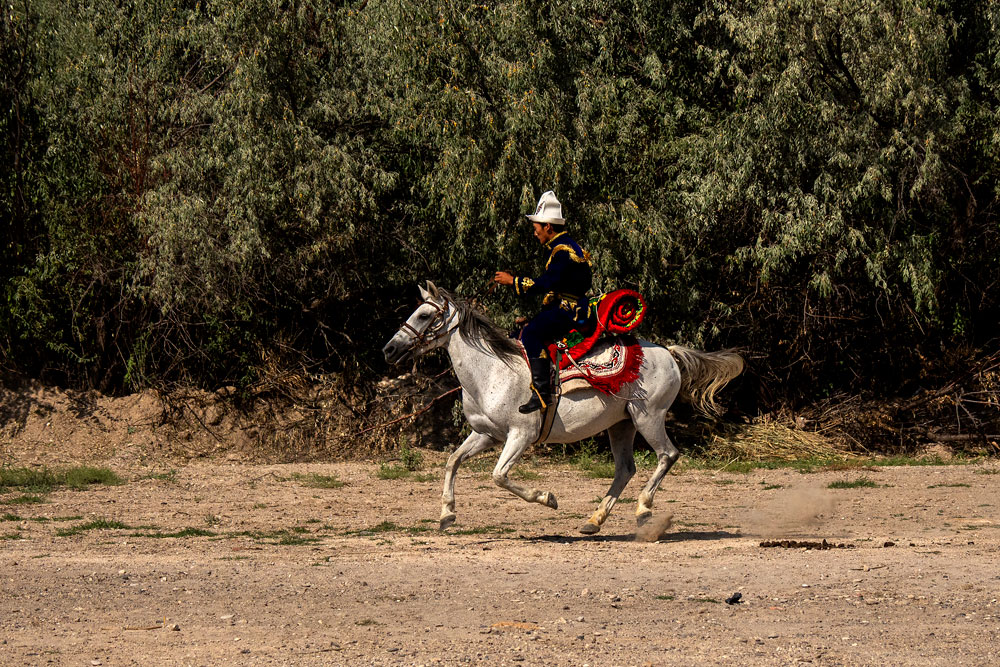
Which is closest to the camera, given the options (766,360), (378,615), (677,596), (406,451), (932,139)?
(378,615)

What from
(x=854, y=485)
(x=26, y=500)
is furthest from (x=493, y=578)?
(x=854, y=485)

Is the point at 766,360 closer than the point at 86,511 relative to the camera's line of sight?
No

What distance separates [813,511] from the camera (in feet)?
41.3

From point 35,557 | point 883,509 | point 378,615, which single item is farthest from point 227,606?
point 883,509

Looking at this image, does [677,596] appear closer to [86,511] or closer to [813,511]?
[813,511]

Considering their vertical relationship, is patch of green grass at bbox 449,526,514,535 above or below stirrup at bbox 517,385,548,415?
below

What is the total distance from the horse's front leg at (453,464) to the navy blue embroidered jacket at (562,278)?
1.45m

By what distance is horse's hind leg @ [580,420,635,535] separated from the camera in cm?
1143

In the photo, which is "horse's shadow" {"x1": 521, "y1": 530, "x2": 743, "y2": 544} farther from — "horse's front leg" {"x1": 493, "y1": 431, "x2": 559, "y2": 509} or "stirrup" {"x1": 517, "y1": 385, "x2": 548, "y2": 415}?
"stirrup" {"x1": 517, "y1": 385, "x2": 548, "y2": 415}

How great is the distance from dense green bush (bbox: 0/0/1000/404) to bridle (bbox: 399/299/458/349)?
502 centimetres

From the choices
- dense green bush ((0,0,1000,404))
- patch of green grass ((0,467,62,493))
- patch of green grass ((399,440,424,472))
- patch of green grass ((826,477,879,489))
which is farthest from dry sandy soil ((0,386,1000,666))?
dense green bush ((0,0,1000,404))

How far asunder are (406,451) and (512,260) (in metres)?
3.26

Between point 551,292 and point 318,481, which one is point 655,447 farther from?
point 318,481

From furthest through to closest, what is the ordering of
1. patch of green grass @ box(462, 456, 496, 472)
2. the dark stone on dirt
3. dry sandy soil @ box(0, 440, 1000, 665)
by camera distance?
patch of green grass @ box(462, 456, 496, 472) < the dark stone on dirt < dry sandy soil @ box(0, 440, 1000, 665)
